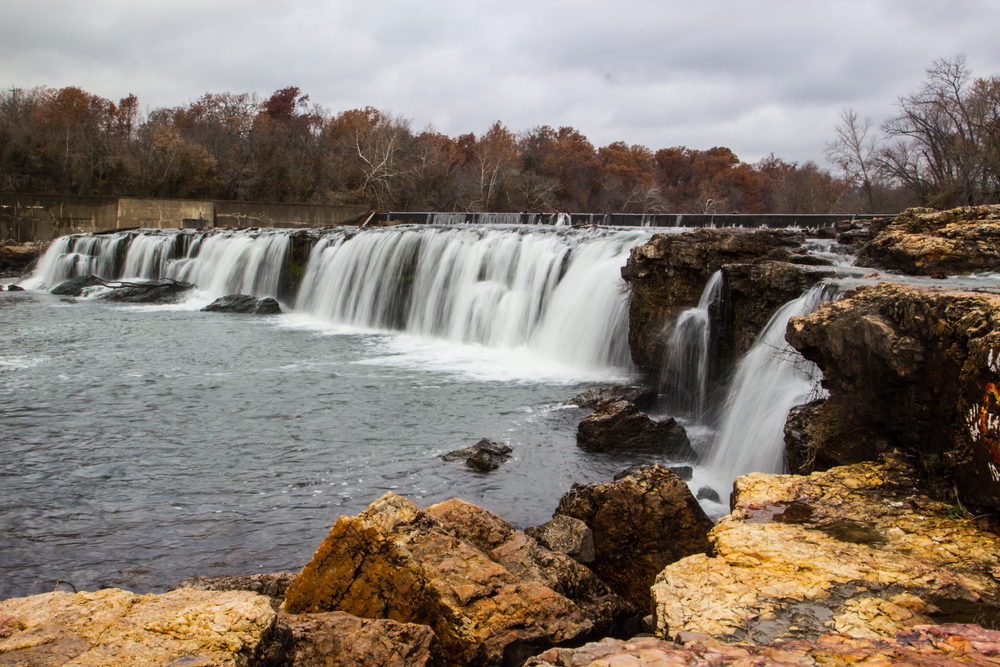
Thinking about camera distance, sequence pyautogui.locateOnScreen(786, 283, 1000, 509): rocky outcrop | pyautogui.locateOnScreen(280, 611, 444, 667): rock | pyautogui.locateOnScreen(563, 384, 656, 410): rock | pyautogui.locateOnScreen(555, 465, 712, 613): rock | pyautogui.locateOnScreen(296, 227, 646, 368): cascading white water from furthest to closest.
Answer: pyautogui.locateOnScreen(296, 227, 646, 368): cascading white water → pyautogui.locateOnScreen(563, 384, 656, 410): rock → pyautogui.locateOnScreen(555, 465, 712, 613): rock → pyautogui.locateOnScreen(786, 283, 1000, 509): rocky outcrop → pyautogui.locateOnScreen(280, 611, 444, 667): rock

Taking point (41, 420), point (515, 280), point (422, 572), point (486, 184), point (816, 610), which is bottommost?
point (41, 420)

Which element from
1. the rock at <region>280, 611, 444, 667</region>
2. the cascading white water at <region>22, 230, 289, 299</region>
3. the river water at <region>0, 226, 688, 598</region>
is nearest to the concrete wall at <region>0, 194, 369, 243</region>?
the cascading white water at <region>22, 230, 289, 299</region>

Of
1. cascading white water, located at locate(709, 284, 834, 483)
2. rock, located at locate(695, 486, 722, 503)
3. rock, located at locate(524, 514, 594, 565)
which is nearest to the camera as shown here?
rock, located at locate(524, 514, 594, 565)

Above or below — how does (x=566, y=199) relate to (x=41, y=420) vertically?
above

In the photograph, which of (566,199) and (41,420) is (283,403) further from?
(566,199)

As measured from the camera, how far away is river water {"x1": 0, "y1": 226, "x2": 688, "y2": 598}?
17.3 ft

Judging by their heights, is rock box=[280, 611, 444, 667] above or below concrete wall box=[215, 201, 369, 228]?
below

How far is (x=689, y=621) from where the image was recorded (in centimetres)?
277

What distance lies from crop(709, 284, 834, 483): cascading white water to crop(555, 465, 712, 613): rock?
6.18 ft

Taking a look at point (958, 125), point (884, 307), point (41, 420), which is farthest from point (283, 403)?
point (958, 125)

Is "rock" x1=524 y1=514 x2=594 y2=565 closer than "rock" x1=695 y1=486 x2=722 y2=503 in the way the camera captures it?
Yes

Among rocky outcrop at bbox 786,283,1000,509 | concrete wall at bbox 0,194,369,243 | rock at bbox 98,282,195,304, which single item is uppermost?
concrete wall at bbox 0,194,369,243

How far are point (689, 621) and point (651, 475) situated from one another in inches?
88.5

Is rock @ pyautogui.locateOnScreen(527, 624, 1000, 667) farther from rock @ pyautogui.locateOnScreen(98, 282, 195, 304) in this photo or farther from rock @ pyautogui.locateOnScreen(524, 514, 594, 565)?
rock @ pyautogui.locateOnScreen(98, 282, 195, 304)
